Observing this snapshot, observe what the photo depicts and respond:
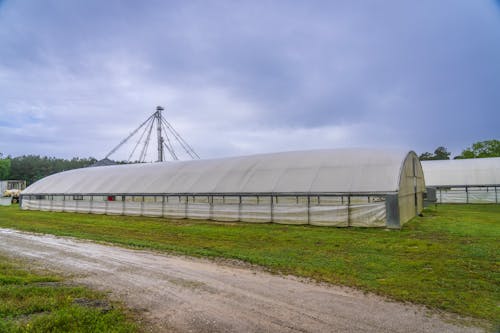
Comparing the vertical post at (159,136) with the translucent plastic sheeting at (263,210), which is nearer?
the translucent plastic sheeting at (263,210)

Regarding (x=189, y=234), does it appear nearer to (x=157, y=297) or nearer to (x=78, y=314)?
(x=157, y=297)

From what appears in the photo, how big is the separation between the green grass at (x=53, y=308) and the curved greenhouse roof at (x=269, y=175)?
1380 cm

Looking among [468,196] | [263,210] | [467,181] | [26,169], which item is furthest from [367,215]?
[26,169]

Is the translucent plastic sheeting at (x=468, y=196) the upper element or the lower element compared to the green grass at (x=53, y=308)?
upper

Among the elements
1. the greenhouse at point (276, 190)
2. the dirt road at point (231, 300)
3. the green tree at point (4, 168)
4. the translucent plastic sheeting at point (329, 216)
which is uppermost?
the green tree at point (4, 168)

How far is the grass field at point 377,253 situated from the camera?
6594 mm

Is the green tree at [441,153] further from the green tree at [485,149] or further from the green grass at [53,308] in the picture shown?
the green grass at [53,308]

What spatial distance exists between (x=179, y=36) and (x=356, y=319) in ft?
41.8

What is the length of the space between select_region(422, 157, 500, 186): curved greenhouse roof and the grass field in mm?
20852

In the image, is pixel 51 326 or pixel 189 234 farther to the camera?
pixel 189 234

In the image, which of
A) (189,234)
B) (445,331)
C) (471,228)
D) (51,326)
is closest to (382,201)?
(471,228)

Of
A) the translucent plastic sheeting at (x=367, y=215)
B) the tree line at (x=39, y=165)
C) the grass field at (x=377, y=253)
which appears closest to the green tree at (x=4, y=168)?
the tree line at (x=39, y=165)

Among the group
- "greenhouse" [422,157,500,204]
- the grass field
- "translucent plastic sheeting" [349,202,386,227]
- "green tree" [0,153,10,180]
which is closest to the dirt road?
the grass field

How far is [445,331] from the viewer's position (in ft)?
15.8
